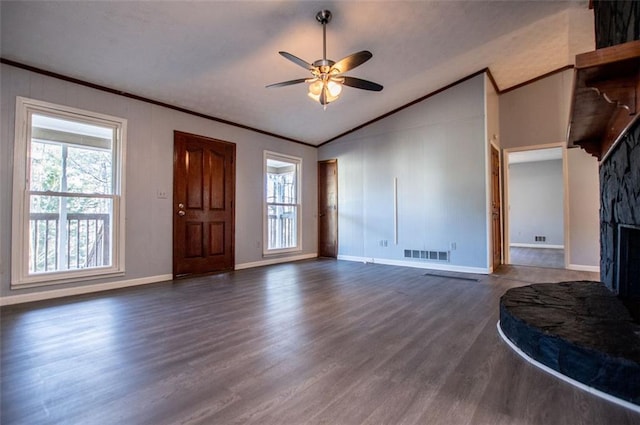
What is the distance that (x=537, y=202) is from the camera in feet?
29.7

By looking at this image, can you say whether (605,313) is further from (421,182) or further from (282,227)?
(282,227)

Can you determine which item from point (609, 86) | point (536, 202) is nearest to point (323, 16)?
point (609, 86)

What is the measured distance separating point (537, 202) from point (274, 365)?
989 centimetres

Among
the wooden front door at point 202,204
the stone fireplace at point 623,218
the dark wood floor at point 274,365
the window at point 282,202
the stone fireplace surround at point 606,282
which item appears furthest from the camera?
the window at point 282,202

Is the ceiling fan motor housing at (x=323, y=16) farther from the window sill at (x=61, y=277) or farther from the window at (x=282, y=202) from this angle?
the window sill at (x=61, y=277)

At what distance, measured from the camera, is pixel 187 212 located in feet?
15.8

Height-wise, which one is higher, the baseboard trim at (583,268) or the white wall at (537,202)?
the white wall at (537,202)

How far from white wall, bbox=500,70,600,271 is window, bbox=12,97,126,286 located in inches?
260

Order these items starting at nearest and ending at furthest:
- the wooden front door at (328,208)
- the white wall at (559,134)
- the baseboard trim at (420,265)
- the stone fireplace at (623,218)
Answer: the stone fireplace at (623,218), the baseboard trim at (420,265), the white wall at (559,134), the wooden front door at (328,208)

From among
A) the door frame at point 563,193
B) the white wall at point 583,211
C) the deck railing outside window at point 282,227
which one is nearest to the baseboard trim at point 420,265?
the deck railing outside window at point 282,227

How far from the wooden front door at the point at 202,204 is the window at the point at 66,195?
0.79 meters

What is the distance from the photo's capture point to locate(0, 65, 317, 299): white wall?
324 cm

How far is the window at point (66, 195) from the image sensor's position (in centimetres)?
333

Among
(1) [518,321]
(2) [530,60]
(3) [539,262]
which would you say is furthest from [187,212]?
(3) [539,262]
